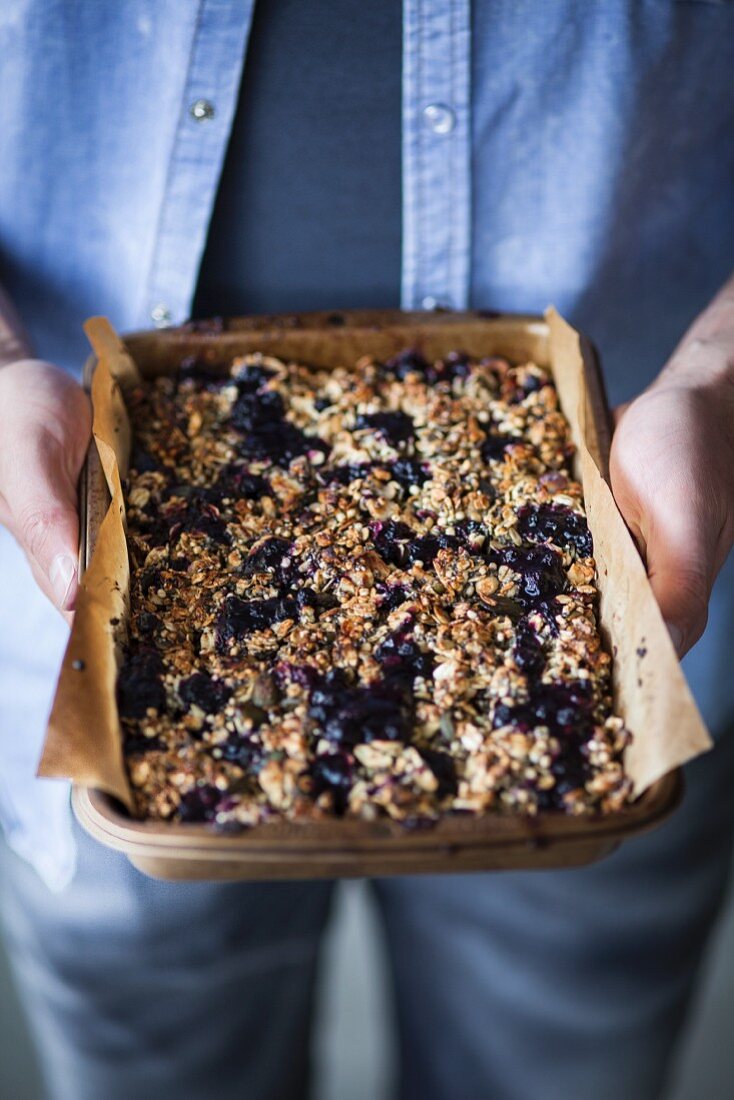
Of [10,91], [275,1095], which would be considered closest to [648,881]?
[275,1095]

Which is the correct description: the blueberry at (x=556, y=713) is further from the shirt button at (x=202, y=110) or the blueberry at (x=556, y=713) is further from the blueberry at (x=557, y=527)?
the shirt button at (x=202, y=110)

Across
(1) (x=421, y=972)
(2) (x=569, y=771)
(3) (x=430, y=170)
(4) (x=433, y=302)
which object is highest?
(3) (x=430, y=170)

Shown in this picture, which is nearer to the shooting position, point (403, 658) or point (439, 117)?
point (403, 658)

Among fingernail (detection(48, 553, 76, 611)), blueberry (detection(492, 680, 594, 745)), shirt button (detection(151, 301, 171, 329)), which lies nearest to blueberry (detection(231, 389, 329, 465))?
shirt button (detection(151, 301, 171, 329))

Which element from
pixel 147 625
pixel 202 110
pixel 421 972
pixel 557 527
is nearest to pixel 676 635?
pixel 557 527

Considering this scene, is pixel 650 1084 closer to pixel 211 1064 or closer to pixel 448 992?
pixel 448 992

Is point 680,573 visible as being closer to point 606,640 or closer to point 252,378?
point 606,640

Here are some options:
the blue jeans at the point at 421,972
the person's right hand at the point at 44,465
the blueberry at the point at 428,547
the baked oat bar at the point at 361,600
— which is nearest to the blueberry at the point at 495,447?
the baked oat bar at the point at 361,600

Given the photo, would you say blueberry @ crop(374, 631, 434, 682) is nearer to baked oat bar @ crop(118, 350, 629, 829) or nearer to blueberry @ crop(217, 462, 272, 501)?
baked oat bar @ crop(118, 350, 629, 829)
